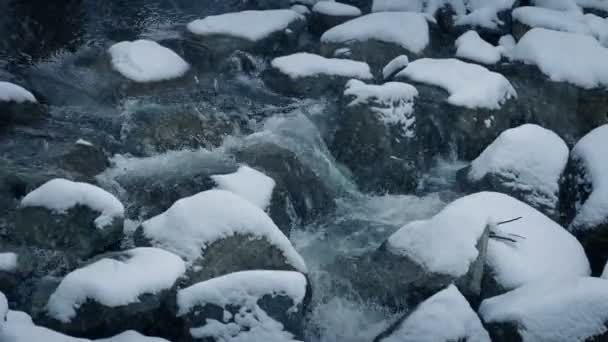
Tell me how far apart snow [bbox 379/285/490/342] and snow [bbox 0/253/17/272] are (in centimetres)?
222

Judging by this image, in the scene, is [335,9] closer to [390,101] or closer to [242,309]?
[390,101]

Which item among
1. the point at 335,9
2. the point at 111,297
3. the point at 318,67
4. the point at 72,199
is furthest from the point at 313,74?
the point at 111,297

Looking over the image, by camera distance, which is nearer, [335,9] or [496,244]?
[496,244]

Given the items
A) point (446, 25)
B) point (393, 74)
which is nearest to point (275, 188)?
point (393, 74)

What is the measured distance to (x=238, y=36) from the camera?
675 centimetres

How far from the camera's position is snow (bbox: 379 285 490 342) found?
3133 millimetres

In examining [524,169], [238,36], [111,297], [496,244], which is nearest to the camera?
[111,297]

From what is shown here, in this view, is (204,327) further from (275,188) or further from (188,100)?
(188,100)

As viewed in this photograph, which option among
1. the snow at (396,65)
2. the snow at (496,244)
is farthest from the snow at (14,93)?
the snow at (396,65)

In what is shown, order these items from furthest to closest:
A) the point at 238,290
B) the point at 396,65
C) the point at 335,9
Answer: the point at 335,9 → the point at 396,65 → the point at 238,290

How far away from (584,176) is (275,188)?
2.51 m

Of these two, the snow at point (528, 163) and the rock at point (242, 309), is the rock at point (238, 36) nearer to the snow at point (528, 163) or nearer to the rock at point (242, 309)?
the snow at point (528, 163)

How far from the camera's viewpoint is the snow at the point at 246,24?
679cm

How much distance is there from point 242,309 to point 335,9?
18.0 ft
